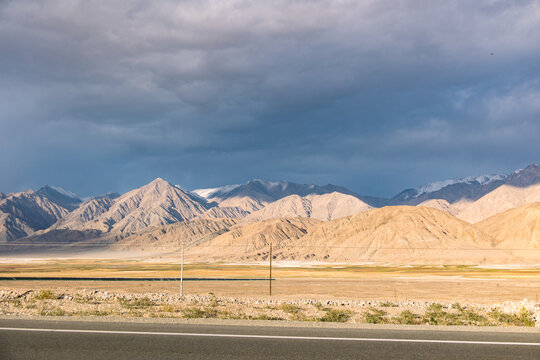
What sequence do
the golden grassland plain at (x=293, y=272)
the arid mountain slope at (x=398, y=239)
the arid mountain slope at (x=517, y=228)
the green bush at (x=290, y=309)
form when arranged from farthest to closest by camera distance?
the arid mountain slope at (x=517, y=228) < the arid mountain slope at (x=398, y=239) < the golden grassland plain at (x=293, y=272) < the green bush at (x=290, y=309)

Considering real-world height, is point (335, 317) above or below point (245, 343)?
below

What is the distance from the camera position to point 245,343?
35.9 ft

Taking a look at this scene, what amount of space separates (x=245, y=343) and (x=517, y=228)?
157760 mm

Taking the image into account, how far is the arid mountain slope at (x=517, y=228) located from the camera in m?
137

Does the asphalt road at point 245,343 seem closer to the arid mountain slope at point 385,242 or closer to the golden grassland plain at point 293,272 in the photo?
the golden grassland plain at point 293,272

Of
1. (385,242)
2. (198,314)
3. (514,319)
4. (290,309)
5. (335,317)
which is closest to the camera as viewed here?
(514,319)

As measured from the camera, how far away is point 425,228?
154750 millimetres

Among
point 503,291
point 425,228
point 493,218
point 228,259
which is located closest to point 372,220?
point 425,228

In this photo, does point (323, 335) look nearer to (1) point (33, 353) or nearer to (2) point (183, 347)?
(2) point (183, 347)

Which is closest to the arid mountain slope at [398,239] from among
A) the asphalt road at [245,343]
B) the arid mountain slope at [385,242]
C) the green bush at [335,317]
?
the arid mountain slope at [385,242]

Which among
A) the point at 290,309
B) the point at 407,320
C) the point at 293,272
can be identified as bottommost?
the point at 293,272

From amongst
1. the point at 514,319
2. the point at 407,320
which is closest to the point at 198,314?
the point at 407,320

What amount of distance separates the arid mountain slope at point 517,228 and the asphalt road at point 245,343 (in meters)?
130

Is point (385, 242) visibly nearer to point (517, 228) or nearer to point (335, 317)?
point (517, 228)
